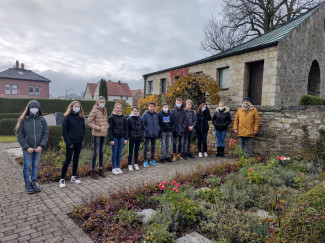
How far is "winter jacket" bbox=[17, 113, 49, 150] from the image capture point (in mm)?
4613

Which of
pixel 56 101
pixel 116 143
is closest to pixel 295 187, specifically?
pixel 116 143

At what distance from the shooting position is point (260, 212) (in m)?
3.44

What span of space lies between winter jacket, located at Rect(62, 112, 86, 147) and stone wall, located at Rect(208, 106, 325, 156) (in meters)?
5.78

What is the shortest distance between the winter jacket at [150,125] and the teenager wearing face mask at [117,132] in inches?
33.0

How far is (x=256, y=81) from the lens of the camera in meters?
12.0

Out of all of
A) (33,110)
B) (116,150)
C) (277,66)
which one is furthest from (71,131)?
(277,66)

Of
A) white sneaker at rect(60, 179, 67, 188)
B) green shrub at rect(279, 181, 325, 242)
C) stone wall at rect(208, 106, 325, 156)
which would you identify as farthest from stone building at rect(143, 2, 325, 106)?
green shrub at rect(279, 181, 325, 242)

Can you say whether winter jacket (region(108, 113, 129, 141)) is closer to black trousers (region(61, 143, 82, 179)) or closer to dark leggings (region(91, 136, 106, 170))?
dark leggings (region(91, 136, 106, 170))

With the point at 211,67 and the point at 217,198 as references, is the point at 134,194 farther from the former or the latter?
the point at 211,67

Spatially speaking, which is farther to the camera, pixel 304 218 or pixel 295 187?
pixel 295 187

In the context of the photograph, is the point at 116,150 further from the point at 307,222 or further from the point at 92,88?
the point at 92,88

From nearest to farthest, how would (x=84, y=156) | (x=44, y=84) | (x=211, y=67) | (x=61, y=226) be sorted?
(x=61, y=226) < (x=84, y=156) < (x=211, y=67) < (x=44, y=84)

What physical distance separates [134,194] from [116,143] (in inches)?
89.5

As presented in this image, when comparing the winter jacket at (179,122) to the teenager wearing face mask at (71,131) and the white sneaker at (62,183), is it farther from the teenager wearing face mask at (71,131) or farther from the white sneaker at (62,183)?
the white sneaker at (62,183)
